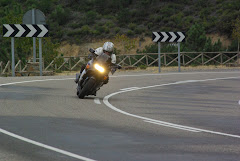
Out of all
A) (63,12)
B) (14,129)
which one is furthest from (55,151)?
(63,12)

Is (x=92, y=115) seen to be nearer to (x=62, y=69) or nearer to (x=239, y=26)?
(x=62, y=69)

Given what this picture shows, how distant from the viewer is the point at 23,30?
27.2 metres

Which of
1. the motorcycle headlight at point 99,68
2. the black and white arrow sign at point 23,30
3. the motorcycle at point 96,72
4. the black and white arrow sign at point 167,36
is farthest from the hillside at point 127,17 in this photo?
the motorcycle headlight at point 99,68

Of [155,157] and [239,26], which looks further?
[239,26]

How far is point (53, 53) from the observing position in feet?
140

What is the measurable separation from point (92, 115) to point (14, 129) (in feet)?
8.13

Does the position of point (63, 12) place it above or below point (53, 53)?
above

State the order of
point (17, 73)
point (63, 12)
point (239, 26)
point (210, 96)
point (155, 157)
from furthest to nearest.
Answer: point (63, 12) → point (239, 26) → point (17, 73) → point (210, 96) → point (155, 157)

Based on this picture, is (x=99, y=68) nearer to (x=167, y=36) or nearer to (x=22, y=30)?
(x=22, y=30)

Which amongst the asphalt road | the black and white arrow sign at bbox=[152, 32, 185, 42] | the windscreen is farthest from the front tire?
the black and white arrow sign at bbox=[152, 32, 185, 42]

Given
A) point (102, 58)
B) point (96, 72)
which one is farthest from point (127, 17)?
point (96, 72)

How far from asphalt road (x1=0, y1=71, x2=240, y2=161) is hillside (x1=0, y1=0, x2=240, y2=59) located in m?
51.6

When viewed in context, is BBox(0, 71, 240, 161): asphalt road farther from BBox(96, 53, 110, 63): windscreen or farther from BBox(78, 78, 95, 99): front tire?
BBox(96, 53, 110, 63): windscreen

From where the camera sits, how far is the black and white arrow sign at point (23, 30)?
88.0 feet
